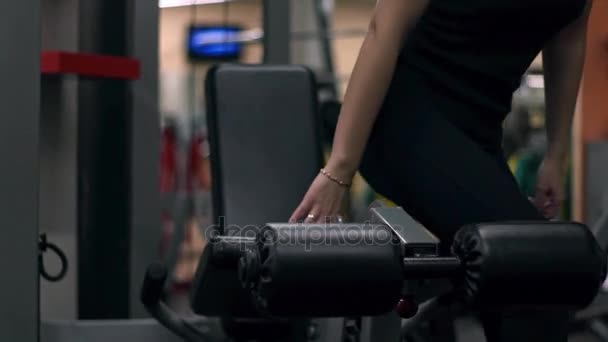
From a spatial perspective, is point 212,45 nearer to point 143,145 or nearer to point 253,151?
point 143,145

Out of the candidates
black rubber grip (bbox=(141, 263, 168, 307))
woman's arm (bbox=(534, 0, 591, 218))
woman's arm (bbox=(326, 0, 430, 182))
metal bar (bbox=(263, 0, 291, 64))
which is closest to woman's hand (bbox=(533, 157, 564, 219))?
woman's arm (bbox=(534, 0, 591, 218))

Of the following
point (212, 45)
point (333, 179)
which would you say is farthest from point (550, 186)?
point (212, 45)

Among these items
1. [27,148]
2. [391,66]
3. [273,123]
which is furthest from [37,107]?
[391,66]

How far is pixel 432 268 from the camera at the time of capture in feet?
3.43

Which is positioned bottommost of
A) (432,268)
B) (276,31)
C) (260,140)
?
(432,268)

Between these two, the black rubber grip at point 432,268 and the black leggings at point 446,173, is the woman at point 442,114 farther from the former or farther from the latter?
the black rubber grip at point 432,268

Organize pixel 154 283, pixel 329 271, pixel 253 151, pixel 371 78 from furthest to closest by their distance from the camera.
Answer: pixel 253 151, pixel 154 283, pixel 371 78, pixel 329 271

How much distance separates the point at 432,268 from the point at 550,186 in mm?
568

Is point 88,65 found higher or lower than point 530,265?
higher

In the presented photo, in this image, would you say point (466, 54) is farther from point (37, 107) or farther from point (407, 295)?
point (37, 107)

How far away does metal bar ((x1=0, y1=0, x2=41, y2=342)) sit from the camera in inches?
72.1

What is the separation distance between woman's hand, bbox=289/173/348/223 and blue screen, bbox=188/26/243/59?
6906 mm

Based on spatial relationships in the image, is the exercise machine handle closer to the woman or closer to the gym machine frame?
the woman

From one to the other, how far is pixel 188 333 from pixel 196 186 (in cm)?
488
